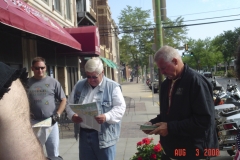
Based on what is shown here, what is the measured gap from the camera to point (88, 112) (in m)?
3.38

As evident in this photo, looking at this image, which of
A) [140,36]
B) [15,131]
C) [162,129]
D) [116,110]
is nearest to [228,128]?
[116,110]

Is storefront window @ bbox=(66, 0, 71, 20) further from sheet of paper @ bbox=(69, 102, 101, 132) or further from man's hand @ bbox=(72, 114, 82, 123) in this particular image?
sheet of paper @ bbox=(69, 102, 101, 132)

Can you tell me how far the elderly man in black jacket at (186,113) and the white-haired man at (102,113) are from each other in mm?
732

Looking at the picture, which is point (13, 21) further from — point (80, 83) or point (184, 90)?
point (184, 90)

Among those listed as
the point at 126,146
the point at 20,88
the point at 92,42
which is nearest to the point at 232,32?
the point at 92,42

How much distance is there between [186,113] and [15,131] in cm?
205

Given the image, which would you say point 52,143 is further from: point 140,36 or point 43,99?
point 140,36

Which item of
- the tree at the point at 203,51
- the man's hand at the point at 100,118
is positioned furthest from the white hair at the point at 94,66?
the tree at the point at 203,51

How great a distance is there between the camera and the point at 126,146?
287 inches

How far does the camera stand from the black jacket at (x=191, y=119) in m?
2.72

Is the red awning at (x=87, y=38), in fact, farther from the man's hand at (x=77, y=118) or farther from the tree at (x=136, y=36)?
the tree at (x=136, y=36)

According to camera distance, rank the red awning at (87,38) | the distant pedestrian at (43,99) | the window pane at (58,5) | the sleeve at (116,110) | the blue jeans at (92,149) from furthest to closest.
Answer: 1. the window pane at (58,5)
2. the red awning at (87,38)
3. the distant pedestrian at (43,99)
4. the blue jeans at (92,149)
5. the sleeve at (116,110)

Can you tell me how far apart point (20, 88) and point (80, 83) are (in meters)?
2.72

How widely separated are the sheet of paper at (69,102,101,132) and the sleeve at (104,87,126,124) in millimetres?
143
